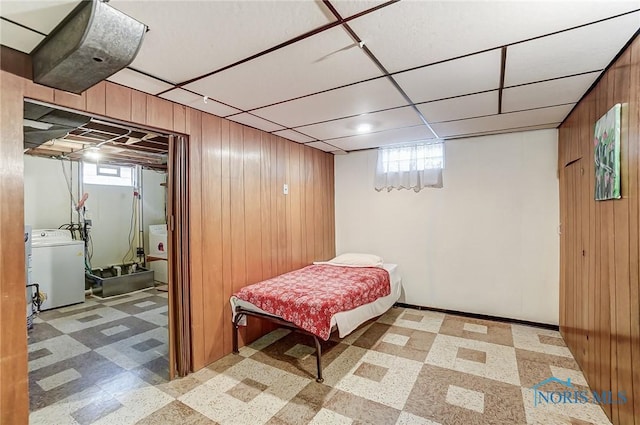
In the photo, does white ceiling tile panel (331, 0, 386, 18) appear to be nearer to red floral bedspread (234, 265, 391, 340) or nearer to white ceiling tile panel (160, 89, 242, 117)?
white ceiling tile panel (160, 89, 242, 117)

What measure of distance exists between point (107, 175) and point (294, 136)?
4401 millimetres

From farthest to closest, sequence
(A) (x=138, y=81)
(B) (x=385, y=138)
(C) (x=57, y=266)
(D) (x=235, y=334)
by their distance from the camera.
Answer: (C) (x=57, y=266) < (B) (x=385, y=138) < (D) (x=235, y=334) < (A) (x=138, y=81)

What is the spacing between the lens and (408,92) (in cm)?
241

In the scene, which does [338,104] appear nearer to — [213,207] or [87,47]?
[213,207]

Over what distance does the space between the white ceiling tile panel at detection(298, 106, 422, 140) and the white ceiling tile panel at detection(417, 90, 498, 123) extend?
152mm

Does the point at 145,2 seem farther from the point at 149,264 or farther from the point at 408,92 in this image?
the point at 149,264

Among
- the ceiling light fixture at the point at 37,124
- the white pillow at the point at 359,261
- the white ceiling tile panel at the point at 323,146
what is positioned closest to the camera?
the ceiling light fixture at the point at 37,124

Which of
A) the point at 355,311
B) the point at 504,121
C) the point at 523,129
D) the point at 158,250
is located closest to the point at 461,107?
the point at 504,121

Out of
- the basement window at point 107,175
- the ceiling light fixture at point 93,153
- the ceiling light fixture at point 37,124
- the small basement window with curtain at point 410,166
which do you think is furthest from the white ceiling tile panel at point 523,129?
the basement window at point 107,175

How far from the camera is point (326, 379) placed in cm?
256

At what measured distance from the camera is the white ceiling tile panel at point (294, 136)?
3.64 meters

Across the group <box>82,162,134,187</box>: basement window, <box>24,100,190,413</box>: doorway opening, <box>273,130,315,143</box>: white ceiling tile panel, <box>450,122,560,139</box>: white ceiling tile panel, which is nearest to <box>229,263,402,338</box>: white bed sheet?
<box>24,100,190,413</box>: doorway opening

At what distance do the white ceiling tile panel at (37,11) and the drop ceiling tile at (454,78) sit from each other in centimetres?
187

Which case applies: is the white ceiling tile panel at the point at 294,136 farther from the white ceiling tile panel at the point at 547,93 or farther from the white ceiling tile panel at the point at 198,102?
the white ceiling tile panel at the point at 547,93
